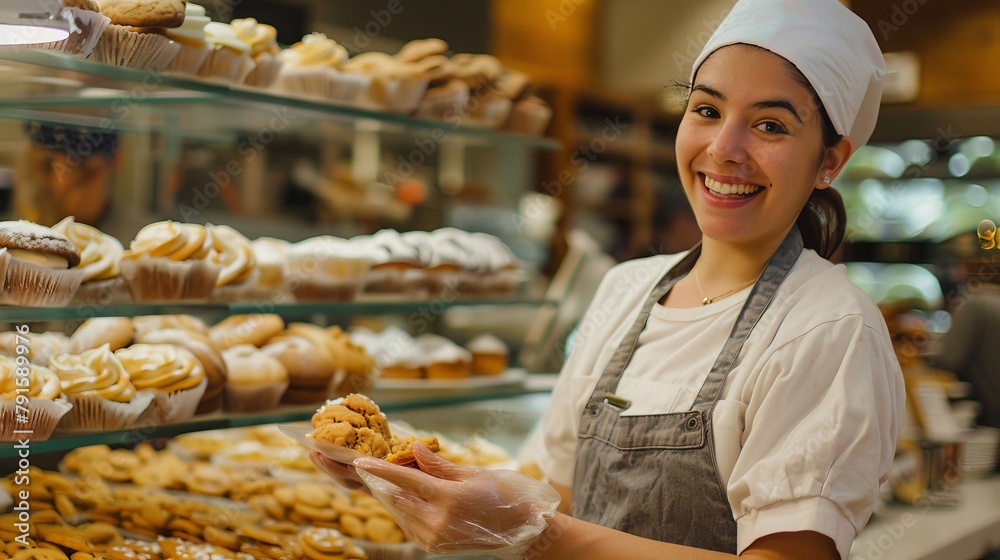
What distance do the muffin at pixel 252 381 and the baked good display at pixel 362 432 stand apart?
0.37 metres

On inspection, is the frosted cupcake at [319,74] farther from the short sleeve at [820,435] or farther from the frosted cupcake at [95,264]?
the short sleeve at [820,435]

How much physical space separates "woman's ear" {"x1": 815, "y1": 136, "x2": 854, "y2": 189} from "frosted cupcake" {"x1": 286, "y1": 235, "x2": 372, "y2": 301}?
1063mm

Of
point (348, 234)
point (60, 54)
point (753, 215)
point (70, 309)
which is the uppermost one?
point (60, 54)

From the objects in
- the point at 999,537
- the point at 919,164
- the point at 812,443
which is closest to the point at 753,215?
the point at 812,443

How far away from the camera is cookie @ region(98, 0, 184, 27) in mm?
1519

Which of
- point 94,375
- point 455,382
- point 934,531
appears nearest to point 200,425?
point 94,375

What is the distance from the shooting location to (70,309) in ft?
4.71

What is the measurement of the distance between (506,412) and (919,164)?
4.11m

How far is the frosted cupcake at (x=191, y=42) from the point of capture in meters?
1.59

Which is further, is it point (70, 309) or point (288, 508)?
point (288, 508)

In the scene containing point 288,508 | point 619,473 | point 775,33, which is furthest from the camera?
point 288,508

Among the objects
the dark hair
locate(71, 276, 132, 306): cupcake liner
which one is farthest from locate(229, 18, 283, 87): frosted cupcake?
the dark hair

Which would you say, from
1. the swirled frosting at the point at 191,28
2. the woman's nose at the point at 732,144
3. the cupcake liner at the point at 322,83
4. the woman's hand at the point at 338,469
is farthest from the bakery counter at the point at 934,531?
the swirled frosting at the point at 191,28

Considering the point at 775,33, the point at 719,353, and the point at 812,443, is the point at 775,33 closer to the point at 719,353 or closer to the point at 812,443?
the point at 719,353
